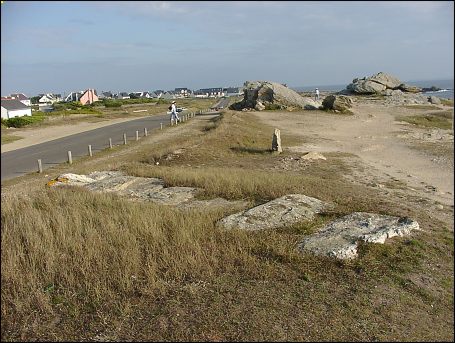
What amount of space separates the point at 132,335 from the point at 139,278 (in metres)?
1.11

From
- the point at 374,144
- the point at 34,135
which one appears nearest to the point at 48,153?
the point at 34,135

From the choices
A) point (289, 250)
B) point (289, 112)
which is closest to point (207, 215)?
point (289, 250)

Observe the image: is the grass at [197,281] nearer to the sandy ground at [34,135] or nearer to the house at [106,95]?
the sandy ground at [34,135]

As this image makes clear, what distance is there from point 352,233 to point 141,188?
230 inches

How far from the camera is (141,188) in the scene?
1052cm

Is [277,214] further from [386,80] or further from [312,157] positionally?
[386,80]

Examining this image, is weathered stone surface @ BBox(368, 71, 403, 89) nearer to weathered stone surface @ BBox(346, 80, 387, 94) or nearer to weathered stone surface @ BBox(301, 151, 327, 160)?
weathered stone surface @ BBox(346, 80, 387, 94)

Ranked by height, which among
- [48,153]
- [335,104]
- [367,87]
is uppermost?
[367,87]

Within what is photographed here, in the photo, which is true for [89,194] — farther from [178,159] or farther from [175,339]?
[178,159]

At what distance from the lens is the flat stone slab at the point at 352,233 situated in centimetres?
583

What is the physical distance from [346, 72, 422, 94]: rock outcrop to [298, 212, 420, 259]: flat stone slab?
76173 mm

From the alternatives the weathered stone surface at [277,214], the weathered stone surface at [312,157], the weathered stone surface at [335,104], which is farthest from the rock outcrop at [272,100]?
the weathered stone surface at [277,214]

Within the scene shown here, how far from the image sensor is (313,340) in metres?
3.89

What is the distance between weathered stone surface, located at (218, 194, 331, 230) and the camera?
6969 mm
